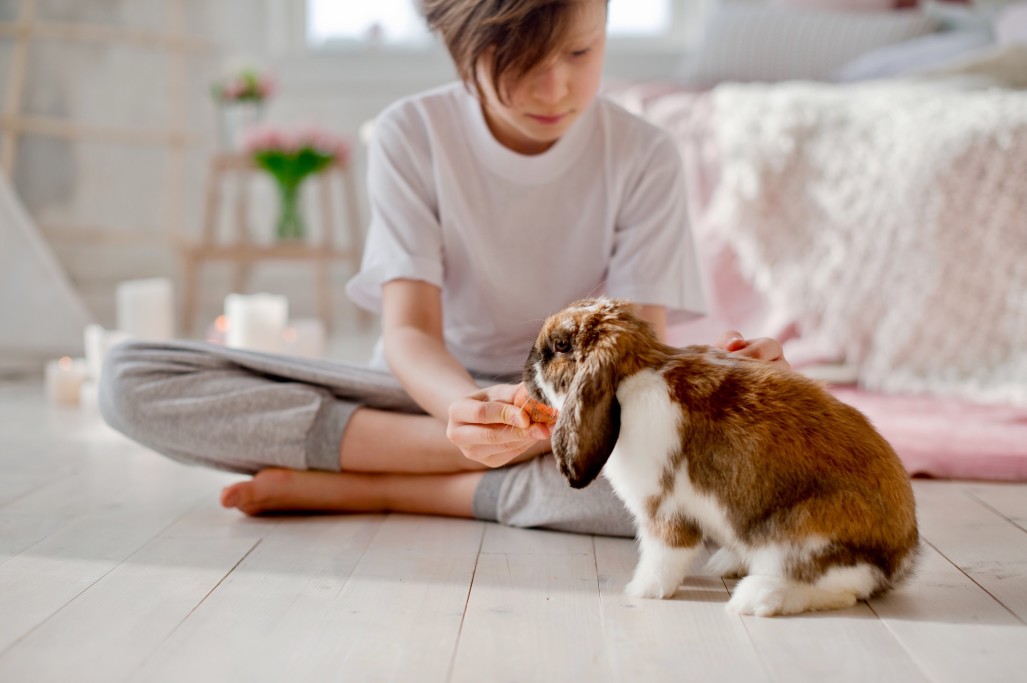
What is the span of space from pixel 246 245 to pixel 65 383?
1.21m

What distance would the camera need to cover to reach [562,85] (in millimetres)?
1439

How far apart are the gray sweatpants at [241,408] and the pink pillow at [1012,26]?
7.11ft

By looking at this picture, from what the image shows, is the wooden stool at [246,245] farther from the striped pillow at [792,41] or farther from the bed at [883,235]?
the bed at [883,235]

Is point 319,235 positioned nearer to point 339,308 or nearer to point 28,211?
point 339,308

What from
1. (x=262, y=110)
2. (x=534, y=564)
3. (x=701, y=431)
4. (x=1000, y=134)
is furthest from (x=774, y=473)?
(x=262, y=110)

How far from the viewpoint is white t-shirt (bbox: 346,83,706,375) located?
1.65m

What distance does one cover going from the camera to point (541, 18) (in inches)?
55.1

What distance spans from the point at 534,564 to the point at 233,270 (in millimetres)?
3262

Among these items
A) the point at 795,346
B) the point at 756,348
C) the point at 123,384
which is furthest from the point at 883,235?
the point at 123,384

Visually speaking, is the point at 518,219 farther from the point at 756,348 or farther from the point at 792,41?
the point at 792,41

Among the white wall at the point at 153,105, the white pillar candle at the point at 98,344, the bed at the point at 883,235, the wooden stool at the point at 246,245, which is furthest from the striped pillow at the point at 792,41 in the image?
the white pillar candle at the point at 98,344

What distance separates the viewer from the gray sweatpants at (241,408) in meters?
1.59

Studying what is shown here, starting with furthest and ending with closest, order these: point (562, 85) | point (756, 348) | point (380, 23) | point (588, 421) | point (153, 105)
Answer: point (380, 23)
point (153, 105)
point (562, 85)
point (756, 348)
point (588, 421)

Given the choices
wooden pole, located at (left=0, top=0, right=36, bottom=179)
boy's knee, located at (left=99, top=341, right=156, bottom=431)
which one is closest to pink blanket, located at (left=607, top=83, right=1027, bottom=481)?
boy's knee, located at (left=99, top=341, right=156, bottom=431)
